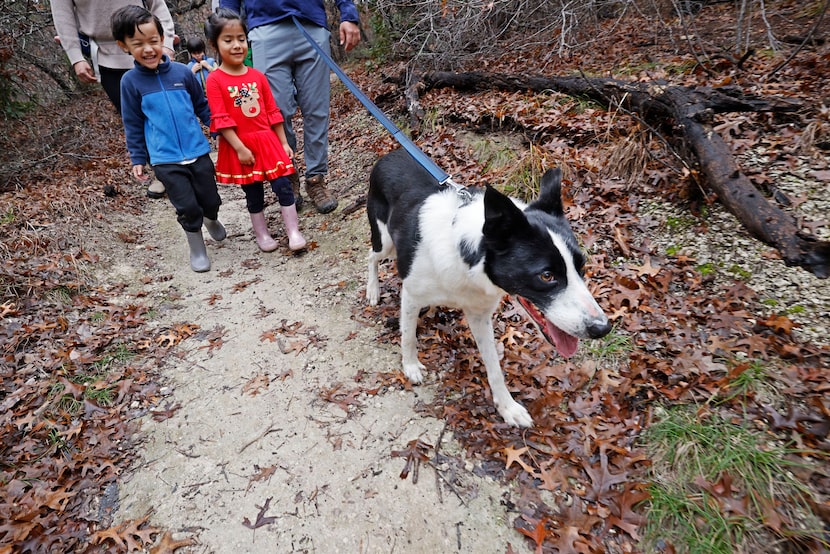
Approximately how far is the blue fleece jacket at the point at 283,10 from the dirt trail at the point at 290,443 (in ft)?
9.47

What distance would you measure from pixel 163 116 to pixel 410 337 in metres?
3.32

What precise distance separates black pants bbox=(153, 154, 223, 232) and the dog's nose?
4.10m

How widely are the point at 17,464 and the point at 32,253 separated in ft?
9.13

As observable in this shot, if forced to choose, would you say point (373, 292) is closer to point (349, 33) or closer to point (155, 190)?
point (349, 33)

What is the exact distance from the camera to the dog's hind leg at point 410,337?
287cm

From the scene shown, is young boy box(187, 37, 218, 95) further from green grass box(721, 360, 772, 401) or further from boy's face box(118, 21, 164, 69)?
green grass box(721, 360, 772, 401)

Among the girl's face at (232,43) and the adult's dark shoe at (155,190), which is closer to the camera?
the girl's face at (232,43)

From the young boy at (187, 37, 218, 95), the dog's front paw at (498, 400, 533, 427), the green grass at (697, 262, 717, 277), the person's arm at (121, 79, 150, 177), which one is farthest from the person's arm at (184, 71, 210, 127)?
the young boy at (187, 37, 218, 95)

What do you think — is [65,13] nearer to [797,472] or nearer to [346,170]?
[346,170]

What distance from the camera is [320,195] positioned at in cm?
561

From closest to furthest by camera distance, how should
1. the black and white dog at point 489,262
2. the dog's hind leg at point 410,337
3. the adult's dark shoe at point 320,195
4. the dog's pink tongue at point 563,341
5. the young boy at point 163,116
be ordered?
the black and white dog at point 489,262 < the dog's pink tongue at point 563,341 < the dog's hind leg at point 410,337 < the young boy at point 163,116 < the adult's dark shoe at point 320,195

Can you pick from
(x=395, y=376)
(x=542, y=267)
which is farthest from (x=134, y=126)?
(x=542, y=267)

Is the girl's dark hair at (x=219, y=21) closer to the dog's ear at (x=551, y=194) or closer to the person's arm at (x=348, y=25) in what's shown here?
the person's arm at (x=348, y=25)

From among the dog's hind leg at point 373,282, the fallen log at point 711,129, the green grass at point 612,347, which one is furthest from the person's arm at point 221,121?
the fallen log at point 711,129
